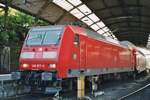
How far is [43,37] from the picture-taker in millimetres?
18141

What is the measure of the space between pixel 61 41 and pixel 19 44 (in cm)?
1387

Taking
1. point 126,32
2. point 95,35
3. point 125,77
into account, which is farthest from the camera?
point 126,32

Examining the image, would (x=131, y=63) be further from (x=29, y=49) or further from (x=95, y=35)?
(x=29, y=49)

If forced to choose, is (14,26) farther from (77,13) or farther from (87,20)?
(87,20)

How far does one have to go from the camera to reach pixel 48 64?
1716 centimetres

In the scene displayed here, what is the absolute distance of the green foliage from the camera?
27.9 metres

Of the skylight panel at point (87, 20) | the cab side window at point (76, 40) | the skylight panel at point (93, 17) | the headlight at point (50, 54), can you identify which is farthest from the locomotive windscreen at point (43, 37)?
the skylight panel at point (87, 20)

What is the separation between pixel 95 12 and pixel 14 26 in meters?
16.2

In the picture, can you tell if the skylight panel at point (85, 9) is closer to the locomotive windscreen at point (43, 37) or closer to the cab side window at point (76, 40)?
the cab side window at point (76, 40)

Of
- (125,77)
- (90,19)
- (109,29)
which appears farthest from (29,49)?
(109,29)

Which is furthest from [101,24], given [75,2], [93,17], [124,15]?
[75,2]

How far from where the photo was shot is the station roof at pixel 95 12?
3672 centimetres

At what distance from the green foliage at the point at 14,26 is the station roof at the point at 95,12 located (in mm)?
780

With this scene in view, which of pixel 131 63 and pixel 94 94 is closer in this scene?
pixel 94 94
